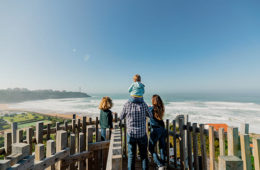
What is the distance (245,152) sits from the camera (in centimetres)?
171

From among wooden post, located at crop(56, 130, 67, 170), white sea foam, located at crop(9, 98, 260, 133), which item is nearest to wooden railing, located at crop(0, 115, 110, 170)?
wooden post, located at crop(56, 130, 67, 170)

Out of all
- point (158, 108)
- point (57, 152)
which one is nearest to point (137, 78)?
point (158, 108)

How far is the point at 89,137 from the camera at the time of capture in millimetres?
1939

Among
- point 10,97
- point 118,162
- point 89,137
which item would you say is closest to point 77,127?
point 89,137

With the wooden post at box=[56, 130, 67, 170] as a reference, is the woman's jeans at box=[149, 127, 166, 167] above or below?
below

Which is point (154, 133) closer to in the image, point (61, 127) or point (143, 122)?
point (143, 122)

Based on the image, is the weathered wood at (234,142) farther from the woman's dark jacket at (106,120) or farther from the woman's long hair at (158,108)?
the woman's dark jacket at (106,120)

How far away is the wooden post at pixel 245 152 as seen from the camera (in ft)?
5.50

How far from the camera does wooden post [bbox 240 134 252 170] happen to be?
1676 mm

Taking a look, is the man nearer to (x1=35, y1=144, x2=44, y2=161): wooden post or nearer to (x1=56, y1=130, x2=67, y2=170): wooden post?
(x1=56, y1=130, x2=67, y2=170): wooden post

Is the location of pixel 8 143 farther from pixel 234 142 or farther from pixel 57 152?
pixel 234 142

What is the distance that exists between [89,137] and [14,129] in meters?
2.08

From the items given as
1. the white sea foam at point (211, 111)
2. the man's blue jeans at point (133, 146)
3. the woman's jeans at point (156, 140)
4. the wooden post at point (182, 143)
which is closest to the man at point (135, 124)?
the man's blue jeans at point (133, 146)

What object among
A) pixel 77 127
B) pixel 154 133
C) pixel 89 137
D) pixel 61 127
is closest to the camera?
pixel 89 137
